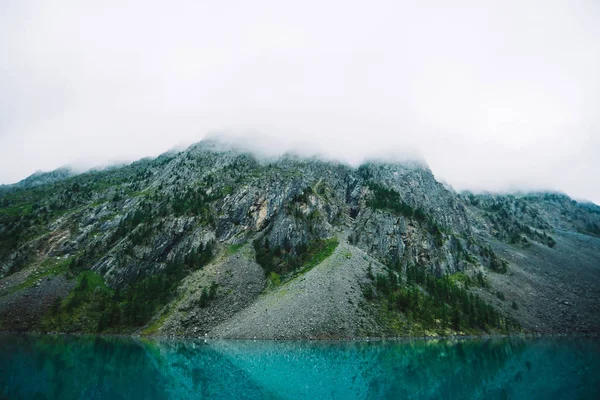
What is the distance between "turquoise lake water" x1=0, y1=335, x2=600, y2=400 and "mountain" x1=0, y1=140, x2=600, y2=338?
40.2 meters

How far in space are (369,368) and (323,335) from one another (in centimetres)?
4477

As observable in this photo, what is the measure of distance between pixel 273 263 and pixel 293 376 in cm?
8504

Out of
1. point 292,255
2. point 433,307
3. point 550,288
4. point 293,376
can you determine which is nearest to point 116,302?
point 292,255

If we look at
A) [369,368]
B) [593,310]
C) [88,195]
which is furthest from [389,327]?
[88,195]

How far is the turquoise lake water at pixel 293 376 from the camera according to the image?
2927 centimetres

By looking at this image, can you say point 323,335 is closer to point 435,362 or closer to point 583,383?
point 435,362

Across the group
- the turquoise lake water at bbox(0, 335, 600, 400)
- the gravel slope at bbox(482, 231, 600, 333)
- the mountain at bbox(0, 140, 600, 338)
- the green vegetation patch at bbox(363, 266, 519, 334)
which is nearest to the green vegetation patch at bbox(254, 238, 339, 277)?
the mountain at bbox(0, 140, 600, 338)

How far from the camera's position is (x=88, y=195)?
7229 inches

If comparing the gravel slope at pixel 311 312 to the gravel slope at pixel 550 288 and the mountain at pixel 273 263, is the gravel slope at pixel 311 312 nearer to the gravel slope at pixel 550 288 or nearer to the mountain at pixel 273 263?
the mountain at pixel 273 263

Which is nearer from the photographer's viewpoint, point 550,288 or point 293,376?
point 293,376

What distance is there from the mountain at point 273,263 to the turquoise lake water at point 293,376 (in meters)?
40.2

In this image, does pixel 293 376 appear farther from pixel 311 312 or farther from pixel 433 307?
pixel 433 307

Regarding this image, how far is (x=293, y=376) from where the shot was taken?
128 ft

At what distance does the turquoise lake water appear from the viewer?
29.3m
